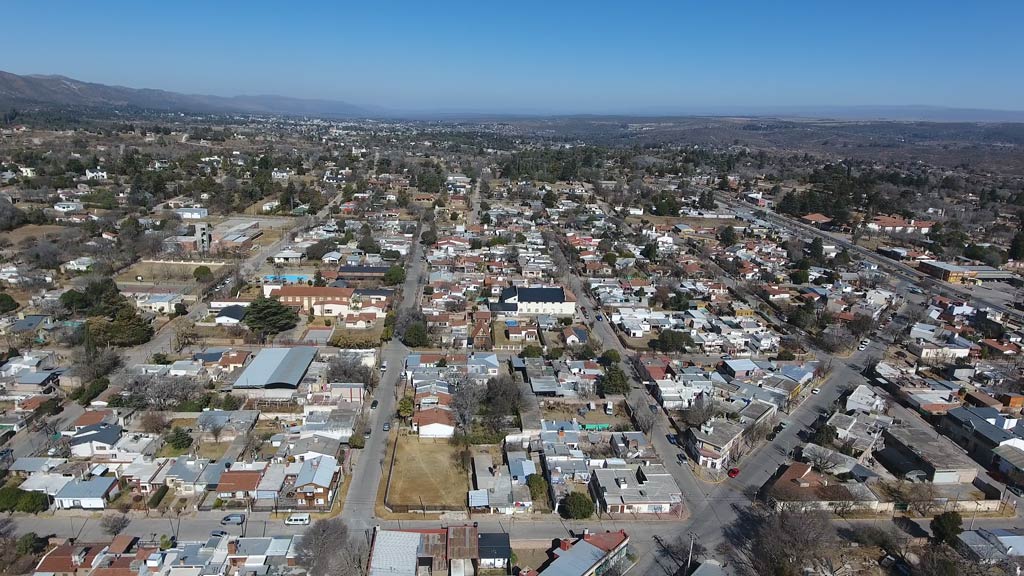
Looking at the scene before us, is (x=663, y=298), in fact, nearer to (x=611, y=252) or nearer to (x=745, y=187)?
(x=611, y=252)

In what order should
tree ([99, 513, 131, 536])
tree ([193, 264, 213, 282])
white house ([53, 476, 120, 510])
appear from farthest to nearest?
tree ([193, 264, 213, 282]), white house ([53, 476, 120, 510]), tree ([99, 513, 131, 536])

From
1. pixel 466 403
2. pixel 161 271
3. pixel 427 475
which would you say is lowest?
pixel 427 475

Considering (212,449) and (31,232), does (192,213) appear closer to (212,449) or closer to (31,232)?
(31,232)

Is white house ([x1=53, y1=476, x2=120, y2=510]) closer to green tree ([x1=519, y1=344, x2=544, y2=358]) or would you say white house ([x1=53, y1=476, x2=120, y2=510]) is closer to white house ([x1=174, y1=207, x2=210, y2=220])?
green tree ([x1=519, y1=344, x2=544, y2=358])

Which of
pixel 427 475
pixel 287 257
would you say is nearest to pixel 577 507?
pixel 427 475

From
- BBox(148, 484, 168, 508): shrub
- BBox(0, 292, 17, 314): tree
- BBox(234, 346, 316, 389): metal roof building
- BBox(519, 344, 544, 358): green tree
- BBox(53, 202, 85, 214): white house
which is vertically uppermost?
BBox(53, 202, 85, 214): white house

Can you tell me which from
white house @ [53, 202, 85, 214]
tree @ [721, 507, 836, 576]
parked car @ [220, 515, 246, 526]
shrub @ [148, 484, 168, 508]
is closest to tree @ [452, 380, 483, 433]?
parked car @ [220, 515, 246, 526]
